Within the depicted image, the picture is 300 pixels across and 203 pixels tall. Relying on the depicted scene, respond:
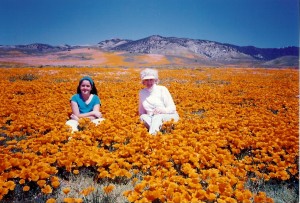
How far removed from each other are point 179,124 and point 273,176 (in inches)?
107

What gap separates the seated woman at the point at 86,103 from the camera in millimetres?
7363

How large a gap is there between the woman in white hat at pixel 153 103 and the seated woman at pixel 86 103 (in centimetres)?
116

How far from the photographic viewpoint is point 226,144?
596 centimetres

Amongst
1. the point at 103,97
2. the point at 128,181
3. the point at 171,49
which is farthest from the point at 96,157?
the point at 171,49

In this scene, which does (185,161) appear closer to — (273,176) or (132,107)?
(273,176)

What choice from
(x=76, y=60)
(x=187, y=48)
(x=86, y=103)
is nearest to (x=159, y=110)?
(x=86, y=103)

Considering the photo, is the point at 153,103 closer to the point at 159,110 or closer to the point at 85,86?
the point at 159,110

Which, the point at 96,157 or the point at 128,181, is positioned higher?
the point at 96,157

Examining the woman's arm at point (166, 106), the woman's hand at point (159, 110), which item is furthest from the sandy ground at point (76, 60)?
the woman's hand at point (159, 110)

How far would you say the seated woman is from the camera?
24.2 ft

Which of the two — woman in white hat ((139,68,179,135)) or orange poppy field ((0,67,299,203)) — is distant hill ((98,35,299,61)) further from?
orange poppy field ((0,67,299,203))

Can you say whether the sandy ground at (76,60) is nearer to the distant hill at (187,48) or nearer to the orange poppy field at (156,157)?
the orange poppy field at (156,157)

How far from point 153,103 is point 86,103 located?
1.78 meters

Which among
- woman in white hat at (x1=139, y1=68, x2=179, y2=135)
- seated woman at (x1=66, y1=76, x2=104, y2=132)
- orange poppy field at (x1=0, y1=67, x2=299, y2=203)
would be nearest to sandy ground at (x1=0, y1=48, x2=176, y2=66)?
seated woman at (x1=66, y1=76, x2=104, y2=132)
